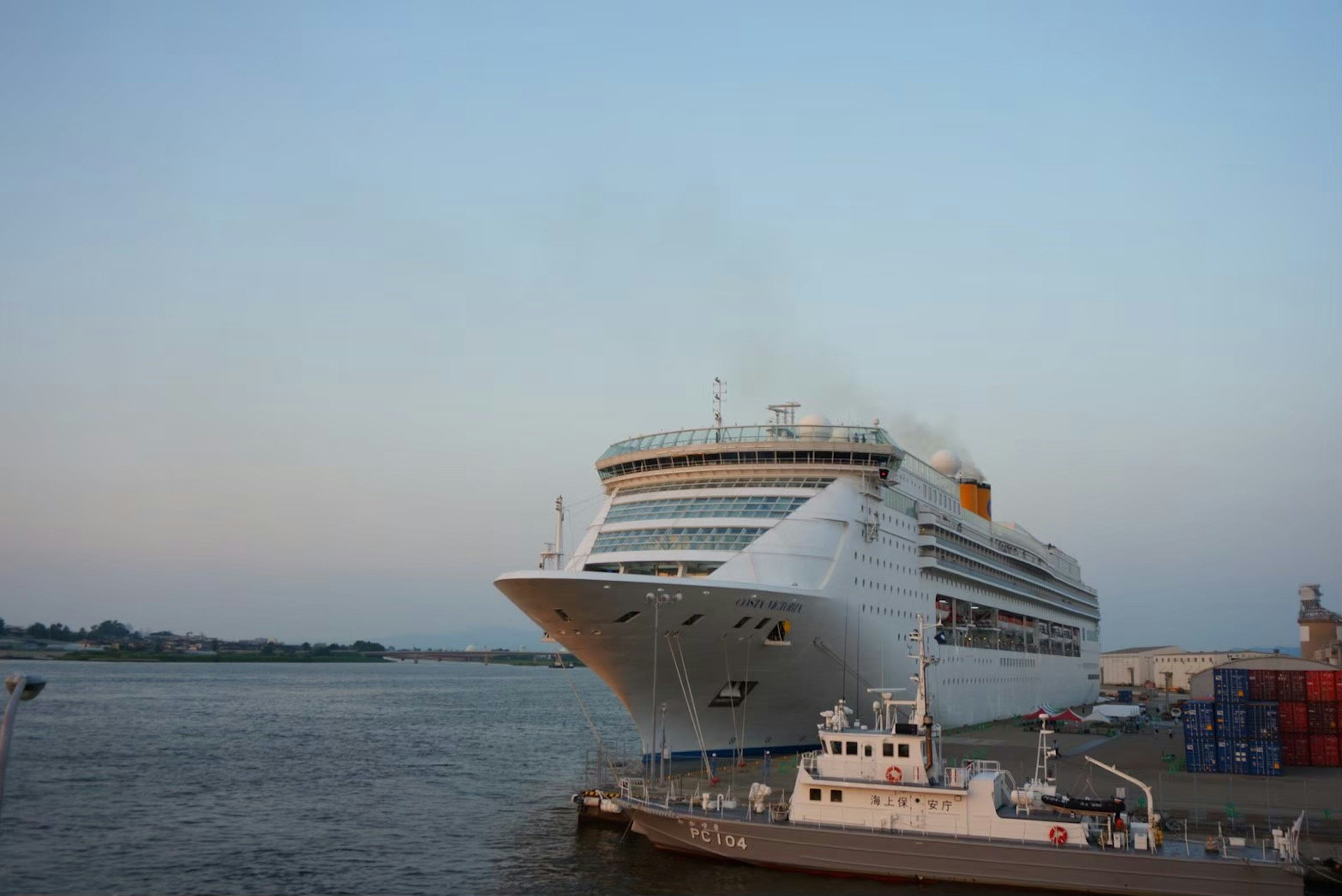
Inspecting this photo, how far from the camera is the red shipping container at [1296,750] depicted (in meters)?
35.3

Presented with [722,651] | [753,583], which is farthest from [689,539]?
[722,651]

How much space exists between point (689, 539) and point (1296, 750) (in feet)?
78.2

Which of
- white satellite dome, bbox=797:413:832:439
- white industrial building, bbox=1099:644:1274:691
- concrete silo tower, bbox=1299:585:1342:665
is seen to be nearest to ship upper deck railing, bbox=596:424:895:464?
white satellite dome, bbox=797:413:832:439

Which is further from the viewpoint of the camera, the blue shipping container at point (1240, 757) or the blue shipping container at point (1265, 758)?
the blue shipping container at point (1240, 757)

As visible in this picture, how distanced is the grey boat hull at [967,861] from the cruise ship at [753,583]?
5.26 meters

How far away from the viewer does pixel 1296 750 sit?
35562 millimetres

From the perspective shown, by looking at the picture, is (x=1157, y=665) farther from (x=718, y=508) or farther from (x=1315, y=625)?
(x=718, y=508)

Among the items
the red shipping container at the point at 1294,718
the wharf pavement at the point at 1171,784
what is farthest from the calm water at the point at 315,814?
the red shipping container at the point at 1294,718

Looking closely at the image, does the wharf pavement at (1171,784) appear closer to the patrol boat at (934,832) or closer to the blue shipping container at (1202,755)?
the blue shipping container at (1202,755)

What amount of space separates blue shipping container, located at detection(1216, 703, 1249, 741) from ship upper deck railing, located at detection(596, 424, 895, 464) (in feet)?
46.4

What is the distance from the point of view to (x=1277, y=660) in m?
38.9

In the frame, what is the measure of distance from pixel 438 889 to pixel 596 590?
26.2 feet

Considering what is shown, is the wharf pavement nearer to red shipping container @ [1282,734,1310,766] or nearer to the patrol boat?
red shipping container @ [1282,734,1310,766]

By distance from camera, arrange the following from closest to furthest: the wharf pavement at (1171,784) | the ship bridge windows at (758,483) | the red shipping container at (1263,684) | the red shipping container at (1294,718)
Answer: the wharf pavement at (1171,784) < the ship bridge windows at (758,483) < the red shipping container at (1263,684) < the red shipping container at (1294,718)
